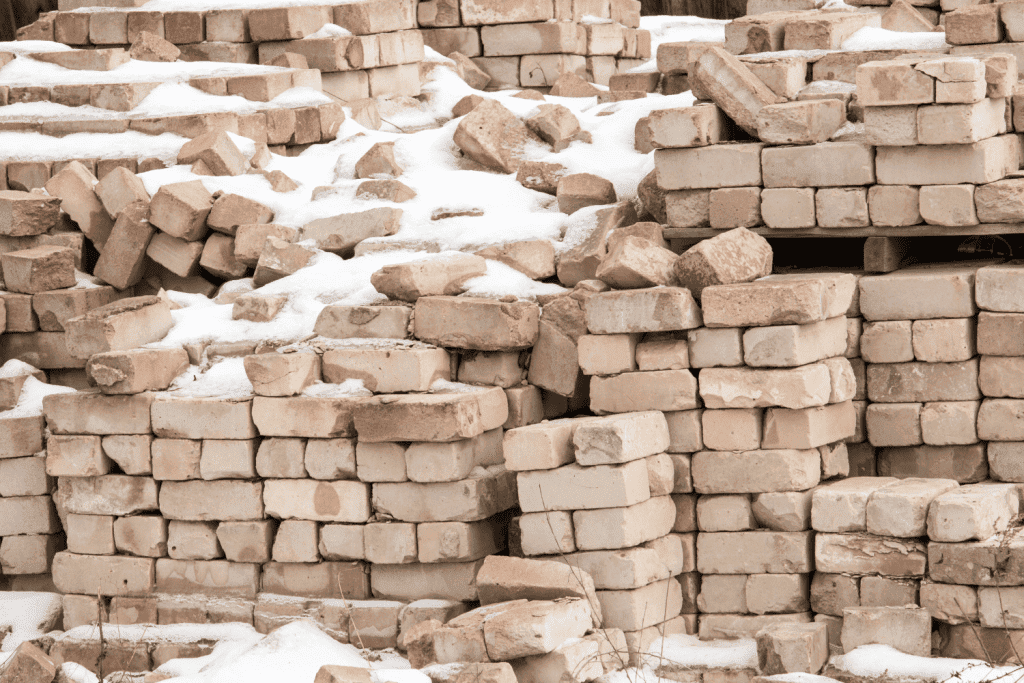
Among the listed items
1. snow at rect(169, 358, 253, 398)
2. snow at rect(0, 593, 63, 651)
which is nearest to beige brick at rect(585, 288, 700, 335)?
snow at rect(169, 358, 253, 398)

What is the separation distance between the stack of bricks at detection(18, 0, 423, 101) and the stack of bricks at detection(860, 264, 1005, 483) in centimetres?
631

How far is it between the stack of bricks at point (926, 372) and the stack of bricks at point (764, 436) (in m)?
0.33

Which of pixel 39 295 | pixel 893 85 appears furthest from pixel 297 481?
pixel 893 85

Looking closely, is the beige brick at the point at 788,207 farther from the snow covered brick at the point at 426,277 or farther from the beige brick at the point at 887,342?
the snow covered brick at the point at 426,277

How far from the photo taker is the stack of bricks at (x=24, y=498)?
1027 cm

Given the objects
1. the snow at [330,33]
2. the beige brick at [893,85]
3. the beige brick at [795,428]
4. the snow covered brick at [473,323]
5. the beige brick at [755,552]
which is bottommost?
the beige brick at [755,552]

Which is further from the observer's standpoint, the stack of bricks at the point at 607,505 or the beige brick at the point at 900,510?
the stack of bricks at the point at 607,505

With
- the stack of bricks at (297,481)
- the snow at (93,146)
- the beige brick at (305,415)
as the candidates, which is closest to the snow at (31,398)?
the stack of bricks at (297,481)

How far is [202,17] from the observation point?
14.1m

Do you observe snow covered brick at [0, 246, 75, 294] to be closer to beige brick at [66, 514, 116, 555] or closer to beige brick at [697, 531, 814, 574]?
beige brick at [66, 514, 116, 555]

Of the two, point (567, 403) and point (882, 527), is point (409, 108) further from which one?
point (882, 527)

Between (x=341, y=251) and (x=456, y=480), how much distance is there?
2553 millimetres

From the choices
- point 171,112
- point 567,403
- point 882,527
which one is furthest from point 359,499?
point 171,112

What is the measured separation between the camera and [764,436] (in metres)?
8.85
